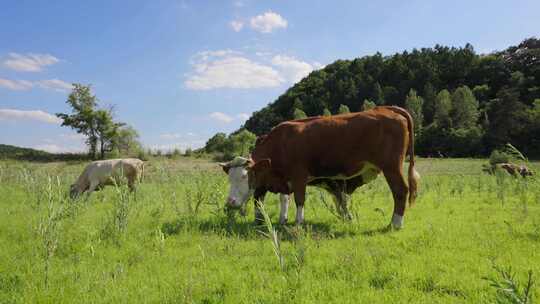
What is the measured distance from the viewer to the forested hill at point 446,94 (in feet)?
209

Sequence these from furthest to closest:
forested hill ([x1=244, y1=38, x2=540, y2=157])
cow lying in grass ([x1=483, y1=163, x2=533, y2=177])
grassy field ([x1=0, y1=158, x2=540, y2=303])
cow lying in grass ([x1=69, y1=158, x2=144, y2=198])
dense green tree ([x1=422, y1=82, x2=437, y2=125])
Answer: dense green tree ([x1=422, y1=82, x2=437, y2=125]) < forested hill ([x1=244, y1=38, x2=540, y2=157]) < cow lying in grass ([x1=69, y1=158, x2=144, y2=198]) < cow lying in grass ([x1=483, y1=163, x2=533, y2=177]) < grassy field ([x1=0, y1=158, x2=540, y2=303])

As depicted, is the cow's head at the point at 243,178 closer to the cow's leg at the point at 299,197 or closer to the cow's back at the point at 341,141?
the cow's back at the point at 341,141

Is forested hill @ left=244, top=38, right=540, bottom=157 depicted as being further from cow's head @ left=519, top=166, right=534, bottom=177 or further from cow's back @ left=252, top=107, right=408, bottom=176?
cow's back @ left=252, top=107, right=408, bottom=176

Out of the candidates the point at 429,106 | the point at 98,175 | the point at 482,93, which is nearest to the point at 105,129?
the point at 98,175

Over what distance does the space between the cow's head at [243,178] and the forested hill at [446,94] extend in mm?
60853

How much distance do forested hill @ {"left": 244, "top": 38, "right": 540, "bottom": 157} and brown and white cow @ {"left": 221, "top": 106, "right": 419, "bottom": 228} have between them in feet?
197

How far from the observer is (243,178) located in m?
7.24

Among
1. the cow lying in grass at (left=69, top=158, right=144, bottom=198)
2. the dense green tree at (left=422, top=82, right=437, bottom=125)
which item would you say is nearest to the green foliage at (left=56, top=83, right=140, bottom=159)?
the cow lying in grass at (left=69, top=158, right=144, bottom=198)

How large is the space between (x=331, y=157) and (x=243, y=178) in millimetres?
1753

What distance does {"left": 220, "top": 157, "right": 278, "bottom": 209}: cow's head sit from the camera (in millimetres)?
7145


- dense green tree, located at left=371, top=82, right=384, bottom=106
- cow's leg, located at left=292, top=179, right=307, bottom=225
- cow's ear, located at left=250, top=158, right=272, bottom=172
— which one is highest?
dense green tree, located at left=371, top=82, right=384, bottom=106

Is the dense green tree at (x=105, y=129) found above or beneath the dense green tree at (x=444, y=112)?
beneath

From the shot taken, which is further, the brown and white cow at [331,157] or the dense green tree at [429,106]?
the dense green tree at [429,106]

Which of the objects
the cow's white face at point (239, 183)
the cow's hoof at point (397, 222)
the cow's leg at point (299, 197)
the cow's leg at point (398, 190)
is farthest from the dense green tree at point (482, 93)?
the cow's white face at point (239, 183)
